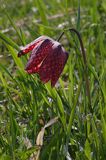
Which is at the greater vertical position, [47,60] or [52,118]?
[47,60]

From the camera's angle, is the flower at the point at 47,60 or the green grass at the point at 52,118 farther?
the flower at the point at 47,60

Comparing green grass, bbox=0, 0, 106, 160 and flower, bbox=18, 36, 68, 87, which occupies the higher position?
flower, bbox=18, 36, 68, 87

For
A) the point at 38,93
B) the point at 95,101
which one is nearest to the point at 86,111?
the point at 95,101

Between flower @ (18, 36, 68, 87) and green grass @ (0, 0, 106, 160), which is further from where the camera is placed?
flower @ (18, 36, 68, 87)

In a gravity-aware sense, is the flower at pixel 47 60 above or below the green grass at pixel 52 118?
above

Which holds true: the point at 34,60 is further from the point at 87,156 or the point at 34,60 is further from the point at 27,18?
the point at 27,18

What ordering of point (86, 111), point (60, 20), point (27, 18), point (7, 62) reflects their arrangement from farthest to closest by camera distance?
point (27, 18) < point (60, 20) < point (7, 62) < point (86, 111)

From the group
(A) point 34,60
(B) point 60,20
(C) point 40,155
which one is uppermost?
(B) point 60,20

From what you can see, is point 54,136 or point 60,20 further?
point 60,20
